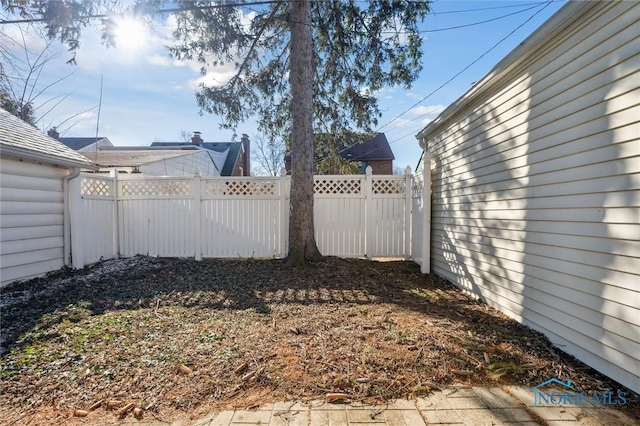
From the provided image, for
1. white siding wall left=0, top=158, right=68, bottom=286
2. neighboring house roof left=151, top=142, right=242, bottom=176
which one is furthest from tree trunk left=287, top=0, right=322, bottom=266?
neighboring house roof left=151, top=142, right=242, bottom=176

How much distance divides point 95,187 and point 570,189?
7609 millimetres

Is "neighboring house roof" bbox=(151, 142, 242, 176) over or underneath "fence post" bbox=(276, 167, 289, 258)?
over

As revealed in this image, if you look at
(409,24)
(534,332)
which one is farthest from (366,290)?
(409,24)

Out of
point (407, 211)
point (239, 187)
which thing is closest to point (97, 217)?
point (239, 187)

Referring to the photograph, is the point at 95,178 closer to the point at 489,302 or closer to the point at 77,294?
the point at 77,294

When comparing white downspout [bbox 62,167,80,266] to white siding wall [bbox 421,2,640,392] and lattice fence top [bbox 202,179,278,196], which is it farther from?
white siding wall [bbox 421,2,640,392]

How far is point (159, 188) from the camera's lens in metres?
6.71

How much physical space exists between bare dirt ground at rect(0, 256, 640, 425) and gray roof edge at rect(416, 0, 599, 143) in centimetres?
268

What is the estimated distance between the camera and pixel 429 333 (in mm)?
2859

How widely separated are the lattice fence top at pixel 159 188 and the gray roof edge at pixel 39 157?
0.97 meters

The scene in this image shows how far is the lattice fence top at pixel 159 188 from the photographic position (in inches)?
264

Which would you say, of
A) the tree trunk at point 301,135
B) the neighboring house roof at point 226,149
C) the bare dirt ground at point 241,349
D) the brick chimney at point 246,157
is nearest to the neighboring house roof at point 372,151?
the neighboring house roof at point 226,149

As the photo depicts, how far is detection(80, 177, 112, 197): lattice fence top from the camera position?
6.00m

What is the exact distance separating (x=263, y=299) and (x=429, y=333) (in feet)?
7.05
